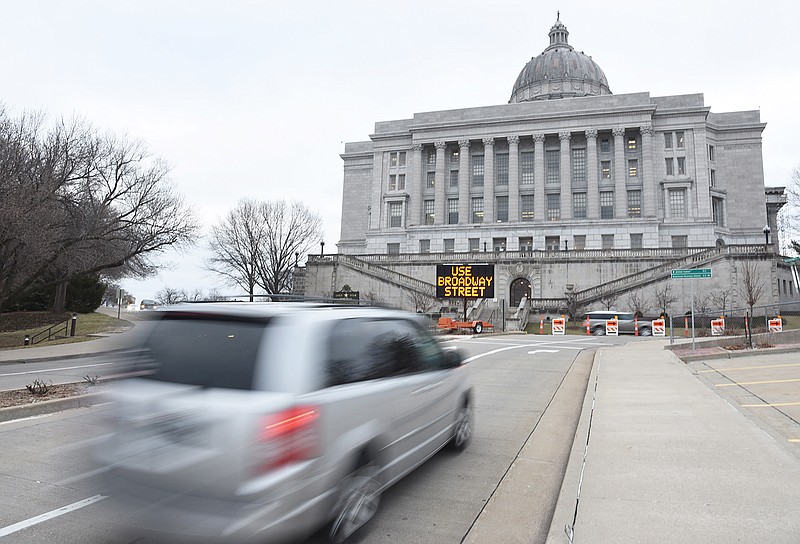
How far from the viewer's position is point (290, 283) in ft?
193

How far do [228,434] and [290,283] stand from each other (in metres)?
57.0

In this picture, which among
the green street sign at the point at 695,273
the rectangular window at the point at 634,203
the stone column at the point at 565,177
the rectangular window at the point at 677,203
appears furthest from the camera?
the stone column at the point at 565,177

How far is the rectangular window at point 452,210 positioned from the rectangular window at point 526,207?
29.1 feet

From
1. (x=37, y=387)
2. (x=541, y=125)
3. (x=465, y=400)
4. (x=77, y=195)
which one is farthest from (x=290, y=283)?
(x=465, y=400)

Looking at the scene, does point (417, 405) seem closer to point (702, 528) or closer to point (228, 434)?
point (228, 434)

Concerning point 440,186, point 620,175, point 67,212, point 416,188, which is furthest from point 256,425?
point 416,188

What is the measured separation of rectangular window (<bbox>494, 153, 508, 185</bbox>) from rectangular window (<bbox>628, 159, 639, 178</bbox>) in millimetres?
15578

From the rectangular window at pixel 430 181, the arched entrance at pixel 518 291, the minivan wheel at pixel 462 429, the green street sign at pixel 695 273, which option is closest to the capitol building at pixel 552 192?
the arched entrance at pixel 518 291

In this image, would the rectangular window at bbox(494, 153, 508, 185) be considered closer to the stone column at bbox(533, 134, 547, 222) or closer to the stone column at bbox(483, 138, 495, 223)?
the stone column at bbox(483, 138, 495, 223)

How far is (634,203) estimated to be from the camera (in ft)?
205

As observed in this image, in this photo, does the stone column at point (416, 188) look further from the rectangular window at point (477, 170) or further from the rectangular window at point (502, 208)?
the rectangular window at point (502, 208)

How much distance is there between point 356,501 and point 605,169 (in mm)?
68036

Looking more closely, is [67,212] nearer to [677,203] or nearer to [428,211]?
[428,211]

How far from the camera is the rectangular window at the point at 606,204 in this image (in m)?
62.5
